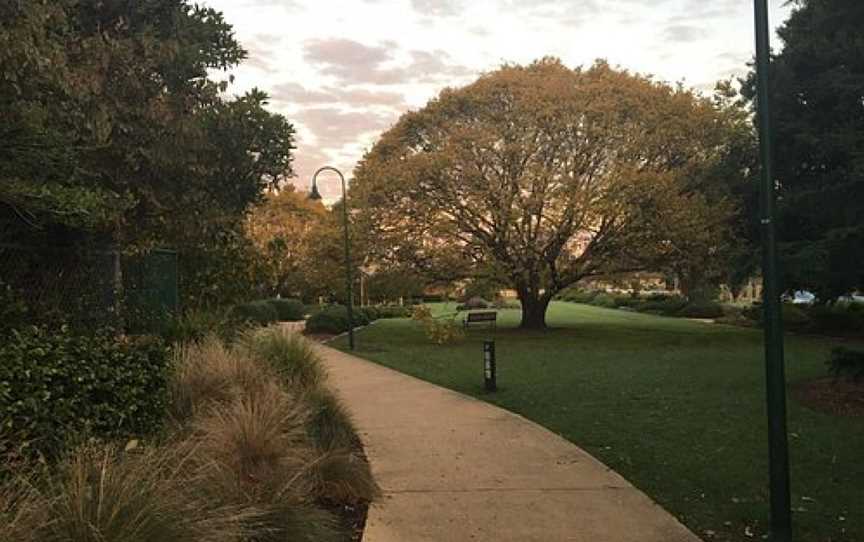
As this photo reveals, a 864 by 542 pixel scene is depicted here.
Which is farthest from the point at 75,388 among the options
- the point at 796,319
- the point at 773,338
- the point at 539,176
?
the point at 796,319

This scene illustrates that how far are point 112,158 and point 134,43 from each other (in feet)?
4.25

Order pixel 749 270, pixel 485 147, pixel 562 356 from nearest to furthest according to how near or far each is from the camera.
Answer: pixel 749 270
pixel 562 356
pixel 485 147

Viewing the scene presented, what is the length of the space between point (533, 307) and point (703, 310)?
19037 mm

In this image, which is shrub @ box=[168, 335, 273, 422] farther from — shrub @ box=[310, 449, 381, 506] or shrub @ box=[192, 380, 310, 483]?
shrub @ box=[310, 449, 381, 506]

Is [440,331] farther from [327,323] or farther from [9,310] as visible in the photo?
[9,310]

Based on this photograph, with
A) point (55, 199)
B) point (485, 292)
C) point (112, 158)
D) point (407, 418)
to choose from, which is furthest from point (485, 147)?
point (55, 199)

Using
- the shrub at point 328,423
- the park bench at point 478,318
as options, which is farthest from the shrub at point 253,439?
the park bench at point 478,318

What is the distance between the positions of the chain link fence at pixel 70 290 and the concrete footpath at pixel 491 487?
3193mm

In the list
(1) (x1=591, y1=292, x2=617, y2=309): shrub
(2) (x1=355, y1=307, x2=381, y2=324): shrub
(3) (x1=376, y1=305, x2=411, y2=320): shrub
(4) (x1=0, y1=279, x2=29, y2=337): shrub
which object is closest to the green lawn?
(4) (x1=0, y1=279, x2=29, y2=337): shrub

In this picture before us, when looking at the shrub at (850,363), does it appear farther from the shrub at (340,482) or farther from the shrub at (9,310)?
the shrub at (9,310)

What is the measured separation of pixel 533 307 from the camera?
33.1 m

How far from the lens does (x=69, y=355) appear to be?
5797mm

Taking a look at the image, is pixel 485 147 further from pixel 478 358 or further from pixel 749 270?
pixel 749 270

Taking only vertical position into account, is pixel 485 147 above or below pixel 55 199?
above
